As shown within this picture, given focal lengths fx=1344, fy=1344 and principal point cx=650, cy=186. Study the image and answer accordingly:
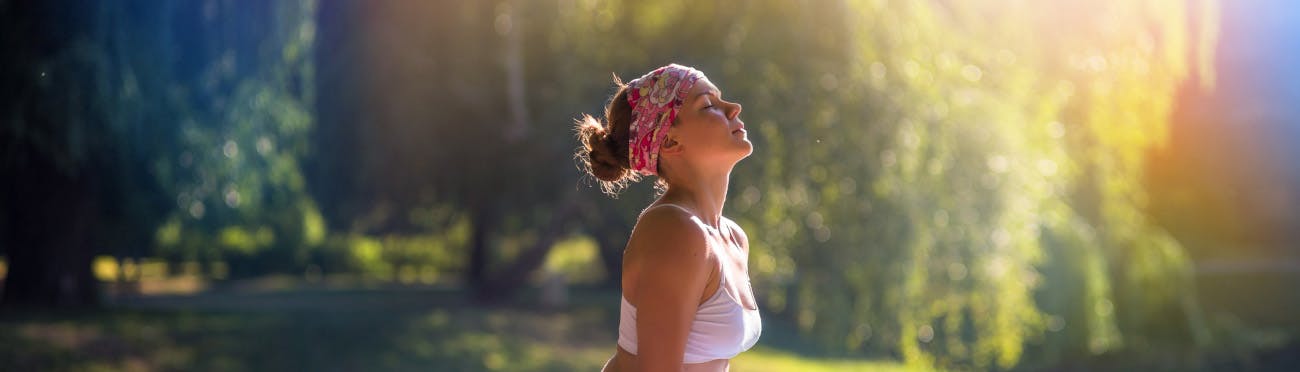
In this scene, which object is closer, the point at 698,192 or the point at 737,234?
the point at 698,192

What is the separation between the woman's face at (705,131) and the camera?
245 cm

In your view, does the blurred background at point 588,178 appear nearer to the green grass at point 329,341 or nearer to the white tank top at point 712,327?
the green grass at point 329,341

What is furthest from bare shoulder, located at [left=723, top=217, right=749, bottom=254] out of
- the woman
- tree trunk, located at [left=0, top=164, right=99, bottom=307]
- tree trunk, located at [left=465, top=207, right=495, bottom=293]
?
tree trunk, located at [left=465, top=207, right=495, bottom=293]

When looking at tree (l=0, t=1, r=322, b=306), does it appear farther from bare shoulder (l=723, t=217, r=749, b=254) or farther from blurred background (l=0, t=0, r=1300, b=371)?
bare shoulder (l=723, t=217, r=749, b=254)

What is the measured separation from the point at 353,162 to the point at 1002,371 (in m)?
7.69

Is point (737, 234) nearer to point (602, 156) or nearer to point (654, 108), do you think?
point (602, 156)

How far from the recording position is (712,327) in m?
2.38

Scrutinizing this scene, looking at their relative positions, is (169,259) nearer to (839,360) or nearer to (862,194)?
(839,360)

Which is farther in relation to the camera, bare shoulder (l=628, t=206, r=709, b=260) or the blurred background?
the blurred background

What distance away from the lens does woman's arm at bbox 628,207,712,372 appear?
2.22 m

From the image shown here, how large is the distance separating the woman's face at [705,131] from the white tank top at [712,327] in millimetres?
216

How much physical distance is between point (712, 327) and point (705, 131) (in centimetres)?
36

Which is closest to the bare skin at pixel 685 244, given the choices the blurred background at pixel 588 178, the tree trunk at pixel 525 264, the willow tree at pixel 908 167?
the blurred background at pixel 588 178

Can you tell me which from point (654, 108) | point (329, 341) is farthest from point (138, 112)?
point (654, 108)
